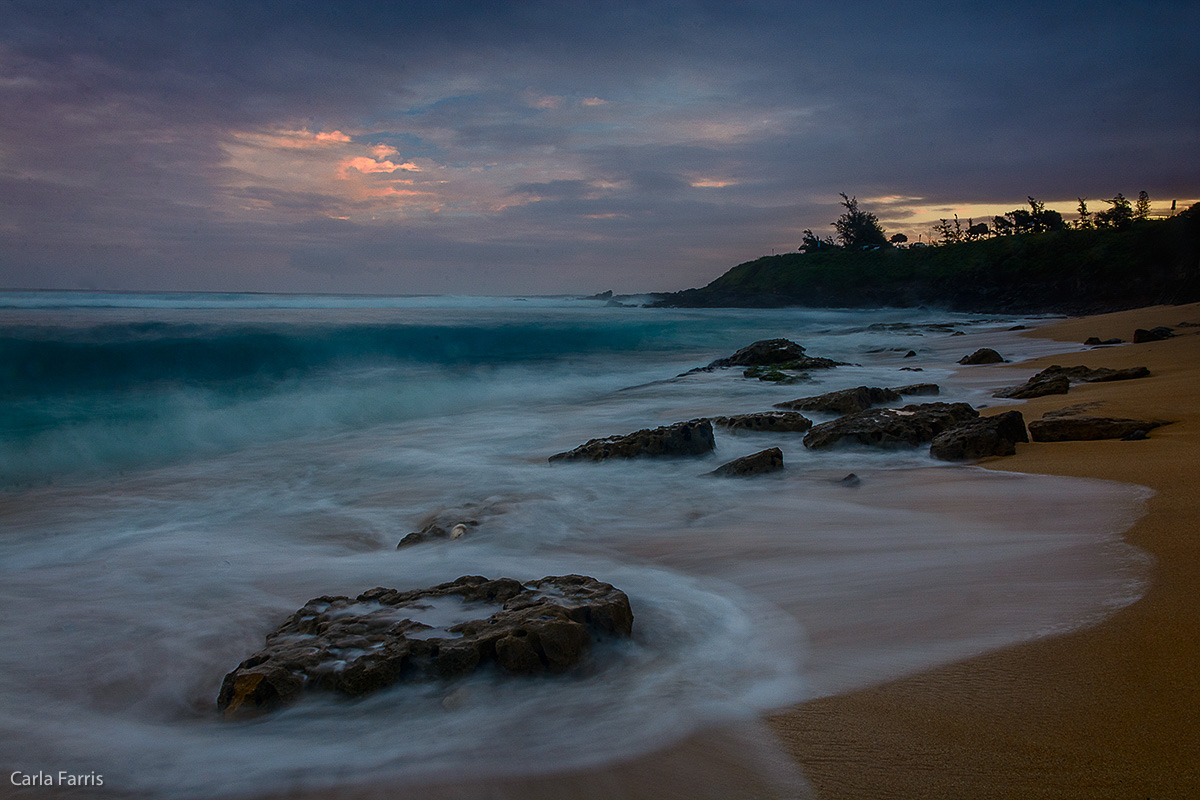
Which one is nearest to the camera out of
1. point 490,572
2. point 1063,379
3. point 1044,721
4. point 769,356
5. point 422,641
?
point 1044,721

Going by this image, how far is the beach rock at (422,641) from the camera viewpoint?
2.34m

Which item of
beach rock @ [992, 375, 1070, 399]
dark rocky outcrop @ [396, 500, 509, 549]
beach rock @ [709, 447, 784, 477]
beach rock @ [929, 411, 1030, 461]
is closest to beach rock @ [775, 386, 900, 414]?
beach rock @ [992, 375, 1070, 399]

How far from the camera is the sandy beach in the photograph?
4.98 ft

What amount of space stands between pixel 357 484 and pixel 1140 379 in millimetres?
8408

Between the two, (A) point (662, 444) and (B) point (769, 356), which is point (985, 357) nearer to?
(B) point (769, 356)

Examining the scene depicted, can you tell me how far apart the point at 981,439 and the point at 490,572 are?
373 cm

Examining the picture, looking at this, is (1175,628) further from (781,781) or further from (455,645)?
(455,645)

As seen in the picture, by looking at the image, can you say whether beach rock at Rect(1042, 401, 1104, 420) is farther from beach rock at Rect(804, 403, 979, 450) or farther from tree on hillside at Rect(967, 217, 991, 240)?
tree on hillside at Rect(967, 217, 991, 240)

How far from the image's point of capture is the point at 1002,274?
3653 cm

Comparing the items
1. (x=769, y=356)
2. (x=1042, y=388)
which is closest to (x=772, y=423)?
(x=1042, y=388)

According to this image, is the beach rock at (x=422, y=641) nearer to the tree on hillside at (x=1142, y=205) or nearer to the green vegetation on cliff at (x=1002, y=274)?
the green vegetation on cliff at (x=1002, y=274)

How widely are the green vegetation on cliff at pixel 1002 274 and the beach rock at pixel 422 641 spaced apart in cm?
2825

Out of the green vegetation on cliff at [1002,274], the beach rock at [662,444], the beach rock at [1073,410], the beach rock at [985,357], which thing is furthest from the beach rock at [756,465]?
the green vegetation on cliff at [1002,274]

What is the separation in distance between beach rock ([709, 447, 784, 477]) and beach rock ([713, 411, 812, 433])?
1433 millimetres
